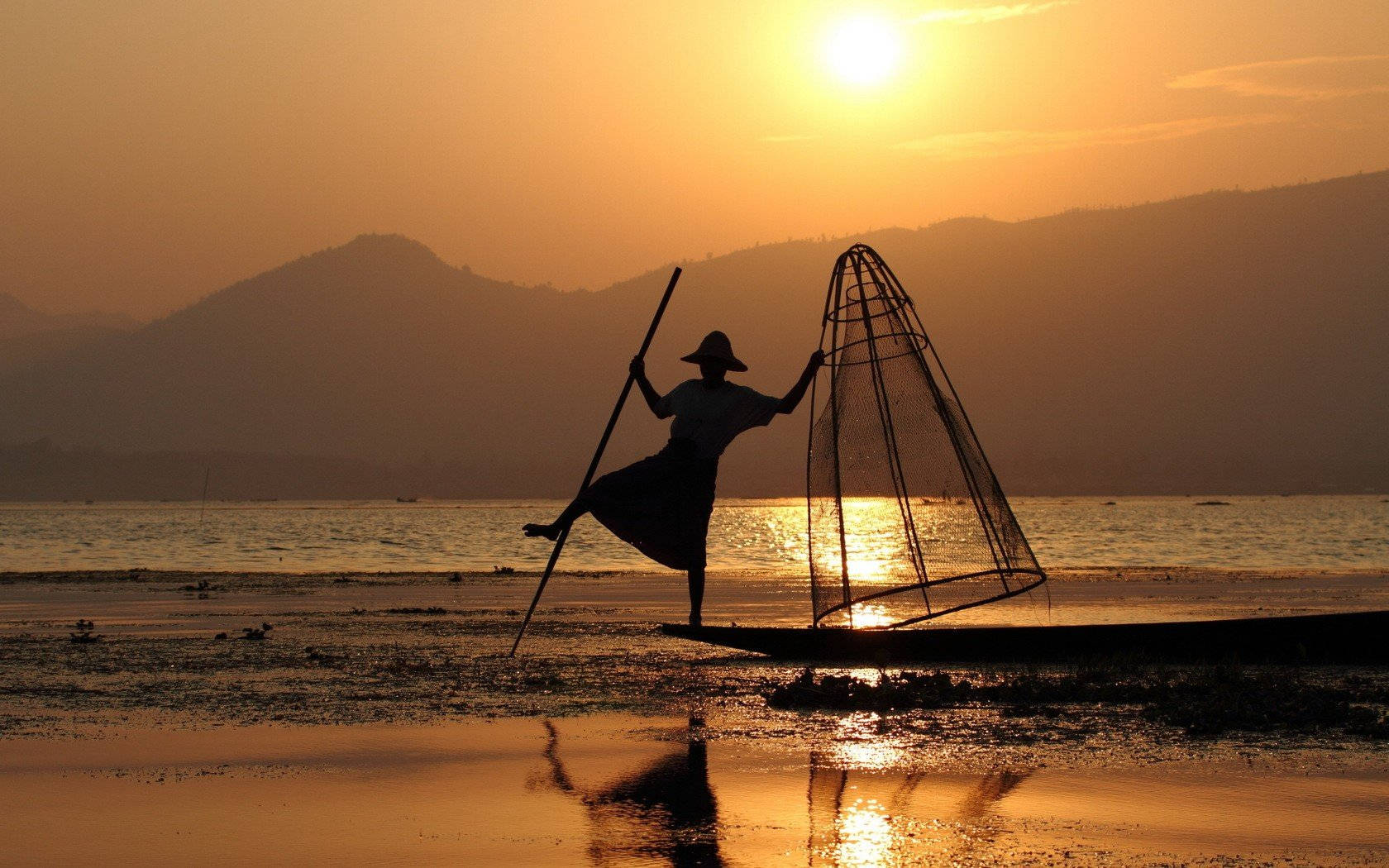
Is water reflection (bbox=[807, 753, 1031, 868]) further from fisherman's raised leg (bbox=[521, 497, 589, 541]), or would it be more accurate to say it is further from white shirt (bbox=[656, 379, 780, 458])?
white shirt (bbox=[656, 379, 780, 458])

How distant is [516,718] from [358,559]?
3831 centimetres

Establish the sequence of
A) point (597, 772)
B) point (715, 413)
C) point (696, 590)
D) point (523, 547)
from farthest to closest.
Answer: point (523, 547) < point (696, 590) < point (715, 413) < point (597, 772)

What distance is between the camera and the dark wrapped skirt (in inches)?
525

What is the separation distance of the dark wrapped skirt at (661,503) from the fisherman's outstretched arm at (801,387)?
77 cm

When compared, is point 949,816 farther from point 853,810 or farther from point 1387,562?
point 1387,562

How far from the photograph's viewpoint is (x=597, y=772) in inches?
317

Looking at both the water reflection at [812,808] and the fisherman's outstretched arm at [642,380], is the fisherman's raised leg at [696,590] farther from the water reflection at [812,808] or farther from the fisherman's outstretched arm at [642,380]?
the water reflection at [812,808]

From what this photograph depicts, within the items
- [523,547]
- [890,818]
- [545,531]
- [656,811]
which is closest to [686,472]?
[545,531]

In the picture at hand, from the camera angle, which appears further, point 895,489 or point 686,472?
point 895,489

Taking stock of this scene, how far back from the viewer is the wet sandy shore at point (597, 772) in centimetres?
638

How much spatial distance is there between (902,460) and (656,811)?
329 inches

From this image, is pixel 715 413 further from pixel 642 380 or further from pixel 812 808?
pixel 812 808

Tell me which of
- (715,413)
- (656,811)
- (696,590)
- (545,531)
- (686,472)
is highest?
(715,413)

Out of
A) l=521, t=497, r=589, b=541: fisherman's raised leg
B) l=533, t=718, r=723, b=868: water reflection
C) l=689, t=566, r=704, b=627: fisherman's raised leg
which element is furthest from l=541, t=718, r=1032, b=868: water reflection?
l=689, t=566, r=704, b=627: fisherman's raised leg
